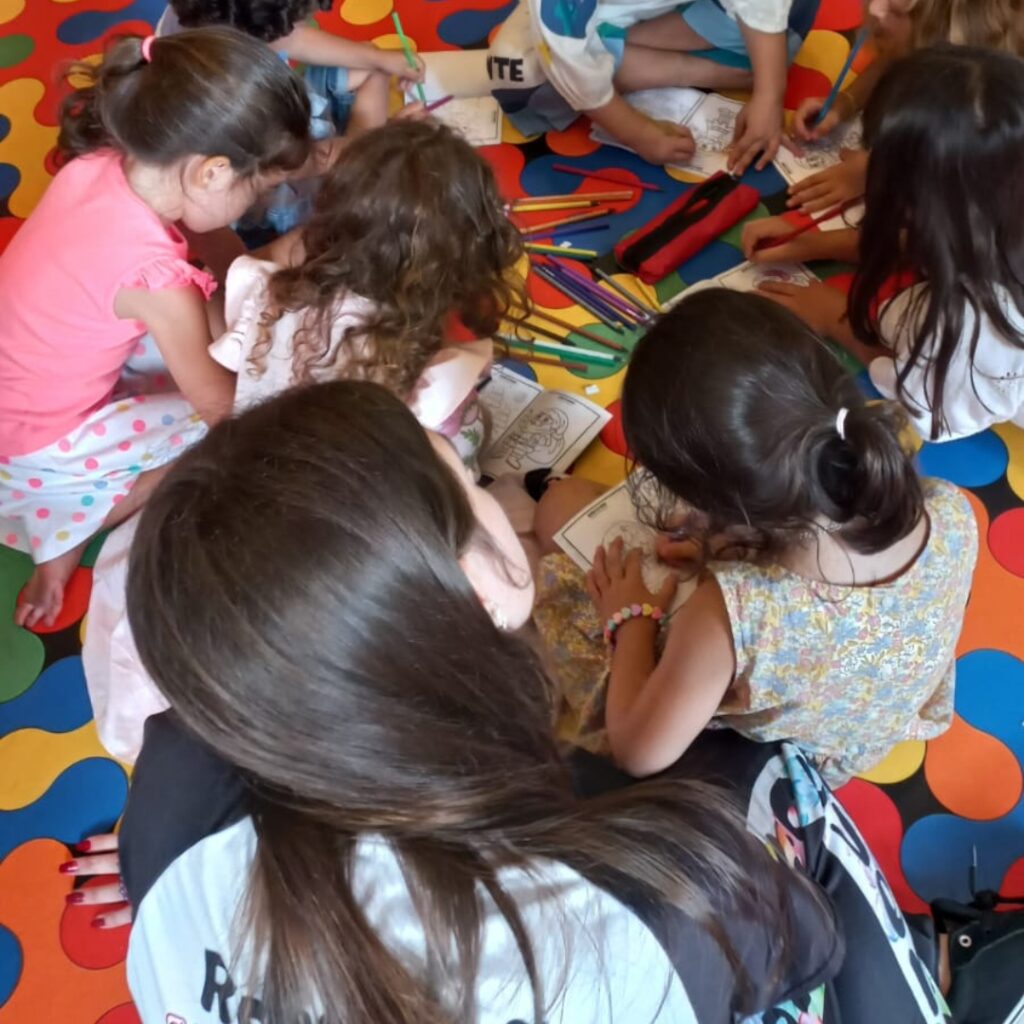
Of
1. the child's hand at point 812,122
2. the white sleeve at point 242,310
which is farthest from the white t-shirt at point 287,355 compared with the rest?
the child's hand at point 812,122

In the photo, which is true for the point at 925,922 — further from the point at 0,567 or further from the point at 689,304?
the point at 0,567

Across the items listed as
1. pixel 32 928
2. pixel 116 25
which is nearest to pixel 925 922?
pixel 32 928

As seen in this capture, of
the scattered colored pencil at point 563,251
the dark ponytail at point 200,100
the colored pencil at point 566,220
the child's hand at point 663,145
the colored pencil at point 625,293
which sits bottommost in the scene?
the colored pencil at point 625,293

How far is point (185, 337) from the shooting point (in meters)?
1.13

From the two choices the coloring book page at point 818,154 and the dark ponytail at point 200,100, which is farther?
the coloring book page at point 818,154

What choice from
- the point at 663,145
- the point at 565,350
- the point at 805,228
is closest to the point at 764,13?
the point at 663,145

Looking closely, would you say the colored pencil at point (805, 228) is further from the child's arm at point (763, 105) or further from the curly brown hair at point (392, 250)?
the curly brown hair at point (392, 250)

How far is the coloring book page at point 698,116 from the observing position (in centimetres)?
148

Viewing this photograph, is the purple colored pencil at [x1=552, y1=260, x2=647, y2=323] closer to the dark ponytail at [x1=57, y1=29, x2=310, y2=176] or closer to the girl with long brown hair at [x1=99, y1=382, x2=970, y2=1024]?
the dark ponytail at [x1=57, y1=29, x2=310, y2=176]

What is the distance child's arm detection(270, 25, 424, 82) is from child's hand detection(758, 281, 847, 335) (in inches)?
25.9

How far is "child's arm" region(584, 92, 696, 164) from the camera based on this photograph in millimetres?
1457

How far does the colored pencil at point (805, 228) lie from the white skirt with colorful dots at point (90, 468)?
786mm

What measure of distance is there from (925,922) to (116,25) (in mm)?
1917

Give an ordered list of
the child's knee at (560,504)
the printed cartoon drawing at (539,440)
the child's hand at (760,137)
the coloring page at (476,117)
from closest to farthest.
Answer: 1. the child's knee at (560,504)
2. the printed cartoon drawing at (539,440)
3. the child's hand at (760,137)
4. the coloring page at (476,117)
